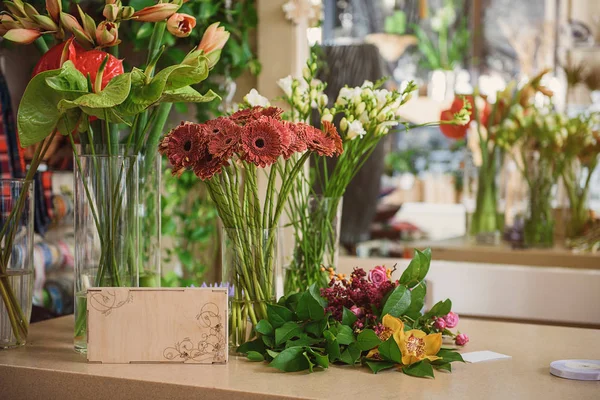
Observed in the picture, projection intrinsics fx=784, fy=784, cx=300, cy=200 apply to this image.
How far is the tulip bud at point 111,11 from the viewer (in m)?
1.21

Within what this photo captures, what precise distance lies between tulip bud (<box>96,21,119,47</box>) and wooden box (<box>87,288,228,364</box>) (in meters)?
0.39

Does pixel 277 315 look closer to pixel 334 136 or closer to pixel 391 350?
pixel 391 350

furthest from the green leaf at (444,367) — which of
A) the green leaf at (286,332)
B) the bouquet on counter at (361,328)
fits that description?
the green leaf at (286,332)

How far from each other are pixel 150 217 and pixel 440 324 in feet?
1.95

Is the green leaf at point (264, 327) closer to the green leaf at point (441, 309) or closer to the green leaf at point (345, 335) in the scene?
the green leaf at point (345, 335)

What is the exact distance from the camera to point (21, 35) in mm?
1204

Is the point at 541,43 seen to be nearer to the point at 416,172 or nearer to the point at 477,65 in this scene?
the point at 477,65

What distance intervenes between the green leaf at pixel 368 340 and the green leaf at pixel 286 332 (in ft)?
0.32

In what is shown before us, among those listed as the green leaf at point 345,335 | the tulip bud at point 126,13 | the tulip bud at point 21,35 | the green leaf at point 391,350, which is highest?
the tulip bud at point 126,13

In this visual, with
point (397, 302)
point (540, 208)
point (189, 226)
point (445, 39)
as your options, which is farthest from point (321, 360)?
point (445, 39)

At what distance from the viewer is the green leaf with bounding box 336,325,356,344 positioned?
116 centimetres

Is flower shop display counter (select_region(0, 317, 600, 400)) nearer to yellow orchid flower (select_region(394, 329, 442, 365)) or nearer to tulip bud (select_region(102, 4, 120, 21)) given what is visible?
yellow orchid flower (select_region(394, 329, 442, 365))

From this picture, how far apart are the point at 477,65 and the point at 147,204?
6.42 metres

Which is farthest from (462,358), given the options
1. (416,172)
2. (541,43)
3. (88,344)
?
(416,172)
